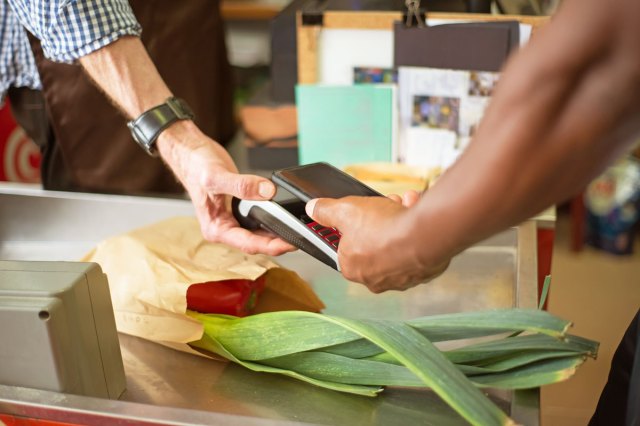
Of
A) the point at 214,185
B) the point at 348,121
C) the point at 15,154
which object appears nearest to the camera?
the point at 214,185

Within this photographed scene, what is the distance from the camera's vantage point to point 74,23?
1.16 metres

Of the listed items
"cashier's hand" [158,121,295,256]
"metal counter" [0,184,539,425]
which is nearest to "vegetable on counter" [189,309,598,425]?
"metal counter" [0,184,539,425]

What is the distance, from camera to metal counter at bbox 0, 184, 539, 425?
33.0 inches

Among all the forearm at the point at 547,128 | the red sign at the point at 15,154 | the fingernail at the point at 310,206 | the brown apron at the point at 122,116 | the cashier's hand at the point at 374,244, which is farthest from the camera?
the red sign at the point at 15,154

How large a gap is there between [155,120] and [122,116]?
501 millimetres

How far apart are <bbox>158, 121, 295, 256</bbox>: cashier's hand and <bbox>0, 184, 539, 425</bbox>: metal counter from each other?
0.16 metres

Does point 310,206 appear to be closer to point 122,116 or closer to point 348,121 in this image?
point 348,121

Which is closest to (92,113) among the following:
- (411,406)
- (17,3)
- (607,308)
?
(17,3)

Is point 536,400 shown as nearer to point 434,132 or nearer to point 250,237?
point 250,237

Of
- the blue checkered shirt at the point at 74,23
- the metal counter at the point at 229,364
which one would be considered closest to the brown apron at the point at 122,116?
the metal counter at the point at 229,364

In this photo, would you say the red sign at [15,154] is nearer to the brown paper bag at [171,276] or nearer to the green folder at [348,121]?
the green folder at [348,121]

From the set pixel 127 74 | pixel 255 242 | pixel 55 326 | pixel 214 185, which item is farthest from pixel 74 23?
pixel 55 326

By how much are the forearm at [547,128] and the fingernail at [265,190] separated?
0.39 metres

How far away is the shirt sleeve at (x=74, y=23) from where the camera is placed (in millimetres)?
1153
